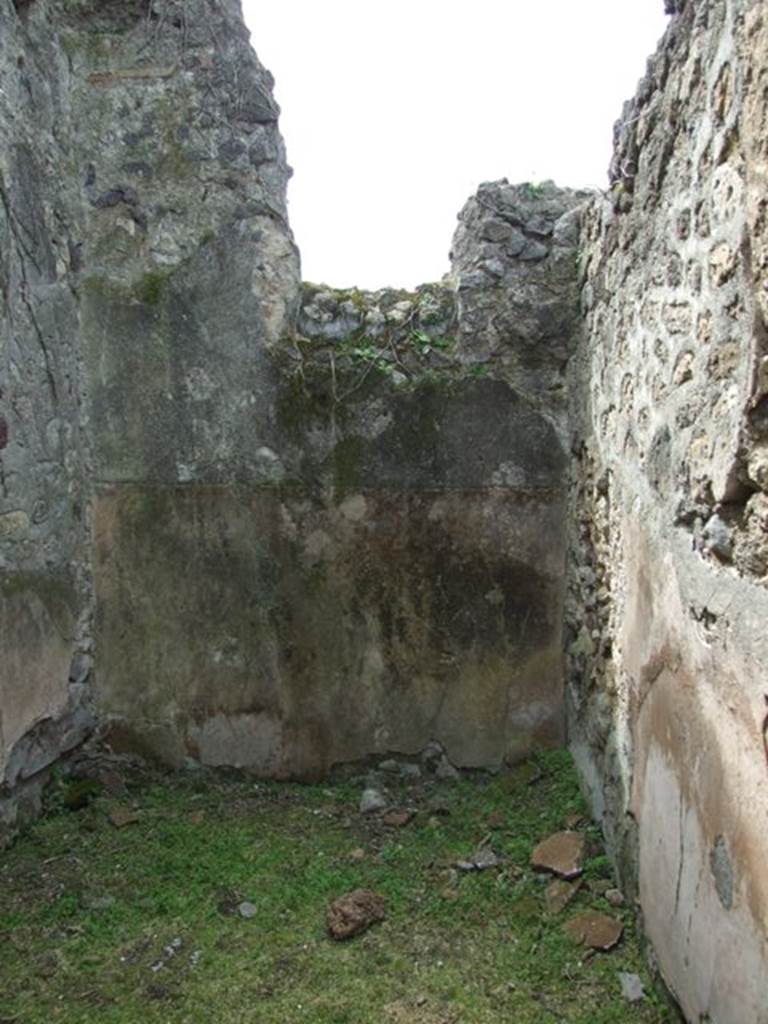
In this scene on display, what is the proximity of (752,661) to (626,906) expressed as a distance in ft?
4.52

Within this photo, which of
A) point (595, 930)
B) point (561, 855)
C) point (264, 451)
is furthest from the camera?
point (264, 451)

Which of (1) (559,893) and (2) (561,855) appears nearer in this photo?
(1) (559,893)

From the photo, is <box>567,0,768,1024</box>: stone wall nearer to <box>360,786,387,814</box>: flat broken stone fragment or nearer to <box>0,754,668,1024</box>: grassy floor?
<box>0,754,668,1024</box>: grassy floor

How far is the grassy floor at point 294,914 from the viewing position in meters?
2.29

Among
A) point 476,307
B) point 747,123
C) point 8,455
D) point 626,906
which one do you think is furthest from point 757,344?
point 8,455

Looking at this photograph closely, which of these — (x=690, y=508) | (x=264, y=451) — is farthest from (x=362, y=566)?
(x=690, y=508)

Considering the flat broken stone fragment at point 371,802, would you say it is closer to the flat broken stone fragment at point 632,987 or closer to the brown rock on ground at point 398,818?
the brown rock on ground at point 398,818

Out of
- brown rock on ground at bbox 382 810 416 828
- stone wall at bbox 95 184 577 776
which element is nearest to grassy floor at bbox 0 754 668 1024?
brown rock on ground at bbox 382 810 416 828

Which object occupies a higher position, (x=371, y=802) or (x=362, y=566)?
(x=362, y=566)

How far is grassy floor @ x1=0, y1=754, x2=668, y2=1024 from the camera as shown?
90.0 inches

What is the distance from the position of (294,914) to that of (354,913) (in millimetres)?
217

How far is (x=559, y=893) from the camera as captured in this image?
106 inches

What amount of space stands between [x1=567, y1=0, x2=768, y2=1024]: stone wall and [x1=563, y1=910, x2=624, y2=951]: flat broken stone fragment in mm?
133

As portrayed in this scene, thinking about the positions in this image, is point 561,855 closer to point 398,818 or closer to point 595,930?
point 595,930
